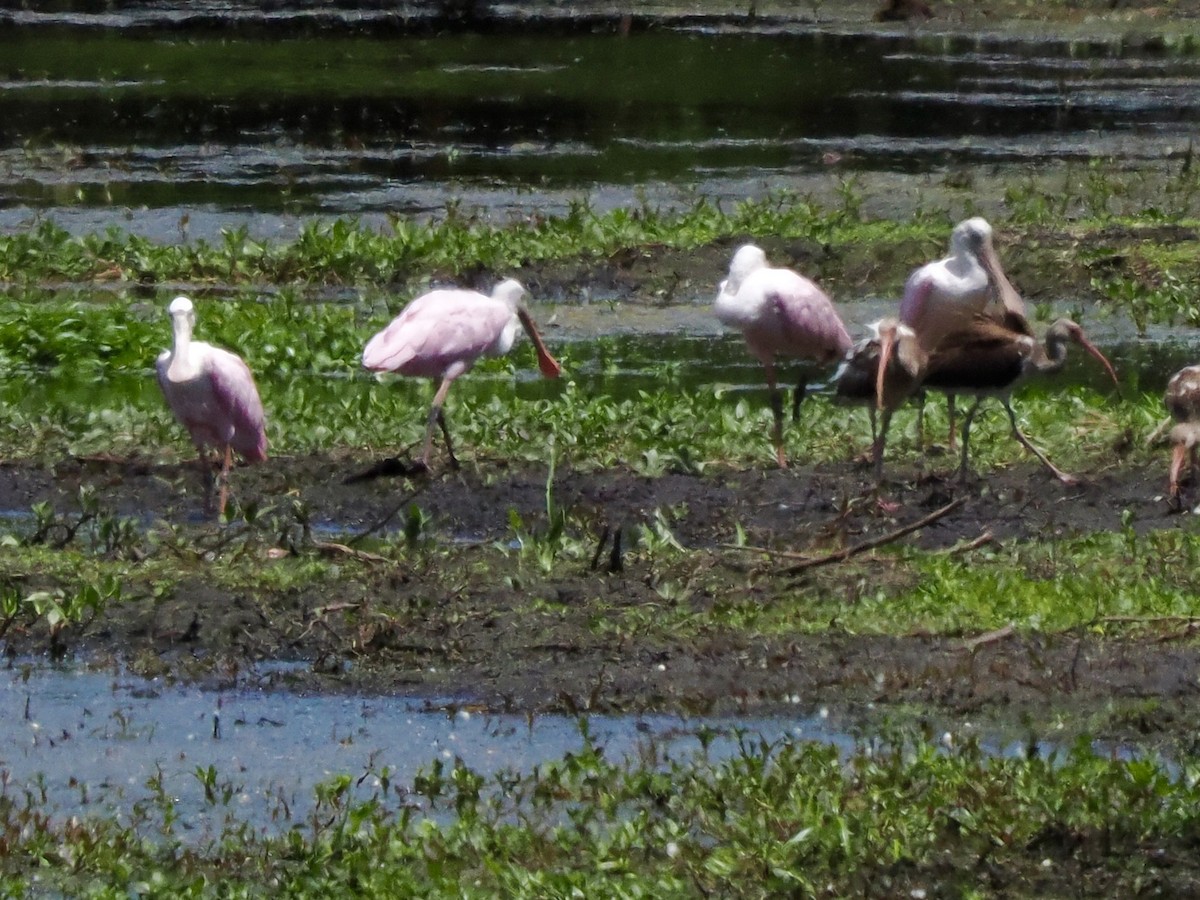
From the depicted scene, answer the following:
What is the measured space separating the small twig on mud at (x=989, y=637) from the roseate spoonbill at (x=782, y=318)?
3547mm

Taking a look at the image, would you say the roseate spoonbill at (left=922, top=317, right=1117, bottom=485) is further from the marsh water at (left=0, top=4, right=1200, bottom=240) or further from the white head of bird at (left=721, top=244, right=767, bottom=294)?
the marsh water at (left=0, top=4, right=1200, bottom=240)

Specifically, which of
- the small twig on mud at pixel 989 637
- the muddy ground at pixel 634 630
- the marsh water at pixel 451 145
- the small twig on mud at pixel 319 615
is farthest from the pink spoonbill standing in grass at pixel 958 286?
the small twig on mud at pixel 319 615

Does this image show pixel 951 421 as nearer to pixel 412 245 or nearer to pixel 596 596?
pixel 596 596

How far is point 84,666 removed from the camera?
7270 millimetres

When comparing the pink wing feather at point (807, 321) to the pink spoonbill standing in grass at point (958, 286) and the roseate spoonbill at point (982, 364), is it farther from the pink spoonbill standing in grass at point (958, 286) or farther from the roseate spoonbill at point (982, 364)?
the roseate spoonbill at point (982, 364)

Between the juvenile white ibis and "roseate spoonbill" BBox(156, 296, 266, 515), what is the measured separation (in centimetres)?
348

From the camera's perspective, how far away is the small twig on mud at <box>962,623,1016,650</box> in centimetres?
703

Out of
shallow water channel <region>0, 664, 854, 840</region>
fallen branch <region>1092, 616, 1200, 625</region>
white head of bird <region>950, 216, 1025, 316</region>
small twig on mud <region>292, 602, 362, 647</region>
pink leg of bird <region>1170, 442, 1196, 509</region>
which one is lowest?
shallow water channel <region>0, 664, 854, 840</region>

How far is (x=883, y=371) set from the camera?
373 inches

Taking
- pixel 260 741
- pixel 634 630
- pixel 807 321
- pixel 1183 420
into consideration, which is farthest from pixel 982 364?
pixel 260 741

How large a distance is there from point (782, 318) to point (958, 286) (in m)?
0.78

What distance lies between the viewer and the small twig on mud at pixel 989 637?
7.03 m

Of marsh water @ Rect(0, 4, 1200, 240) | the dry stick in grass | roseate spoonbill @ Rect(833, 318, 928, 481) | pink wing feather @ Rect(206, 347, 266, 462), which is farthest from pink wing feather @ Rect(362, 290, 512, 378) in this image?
marsh water @ Rect(0, 4, 1200, 240)

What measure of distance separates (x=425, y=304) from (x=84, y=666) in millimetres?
3550
